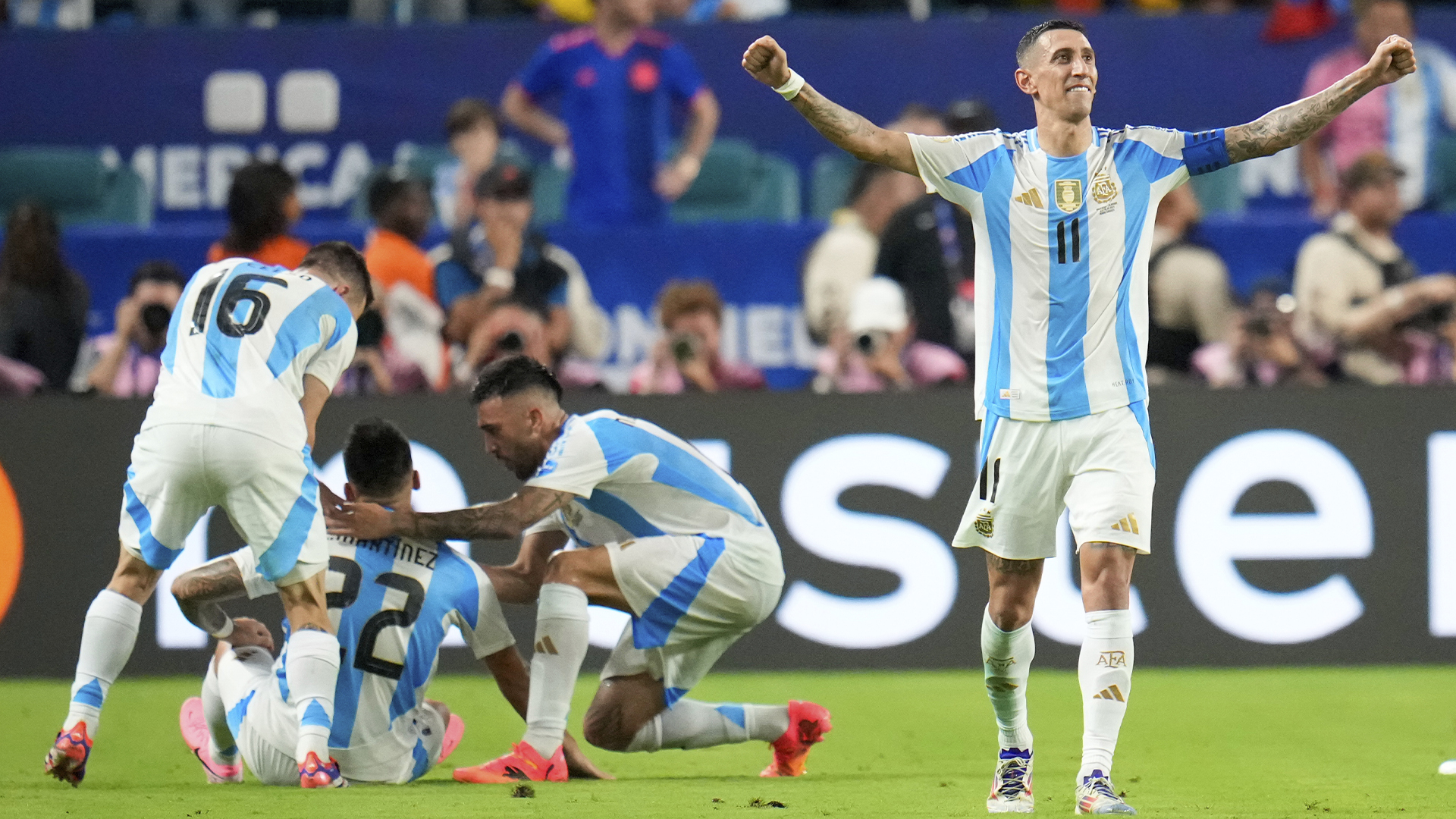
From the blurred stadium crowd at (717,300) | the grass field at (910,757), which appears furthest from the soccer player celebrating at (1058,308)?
the blurred stadium crowd at (717,300)

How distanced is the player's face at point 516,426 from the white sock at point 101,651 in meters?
1.25

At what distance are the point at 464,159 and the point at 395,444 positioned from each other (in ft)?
16.7

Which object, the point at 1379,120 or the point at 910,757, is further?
the point at 1379,120

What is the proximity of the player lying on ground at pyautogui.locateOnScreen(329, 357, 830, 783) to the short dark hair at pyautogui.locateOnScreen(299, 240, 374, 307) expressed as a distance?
53cm

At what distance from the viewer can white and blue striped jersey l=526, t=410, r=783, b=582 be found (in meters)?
6.10

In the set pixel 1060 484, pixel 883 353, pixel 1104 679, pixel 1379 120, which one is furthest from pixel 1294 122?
pixel 1379 120

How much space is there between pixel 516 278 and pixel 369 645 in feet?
13.1

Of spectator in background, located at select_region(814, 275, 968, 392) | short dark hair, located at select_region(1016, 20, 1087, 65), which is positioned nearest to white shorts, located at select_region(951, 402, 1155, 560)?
short dark hair, located at select_region(1016, 20, 1087, 65)

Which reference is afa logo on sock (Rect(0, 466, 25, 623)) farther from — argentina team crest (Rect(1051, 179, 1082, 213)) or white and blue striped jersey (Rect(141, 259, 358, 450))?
argentina team crest (Rect(1051, 179, 1082, 213))

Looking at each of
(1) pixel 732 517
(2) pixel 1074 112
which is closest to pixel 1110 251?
(2) pixel 1074 112

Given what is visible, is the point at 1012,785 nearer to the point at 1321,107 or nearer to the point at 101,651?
the point at 1321,107

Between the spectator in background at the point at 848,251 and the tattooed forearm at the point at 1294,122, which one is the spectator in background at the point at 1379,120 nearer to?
the spectator in background at the point at 848,251

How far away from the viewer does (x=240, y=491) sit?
219 inches

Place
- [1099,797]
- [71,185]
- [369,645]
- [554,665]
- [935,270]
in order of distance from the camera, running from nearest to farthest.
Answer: [1099,797] < [369,645] < [554,665] < [935,270] < [71,185]
